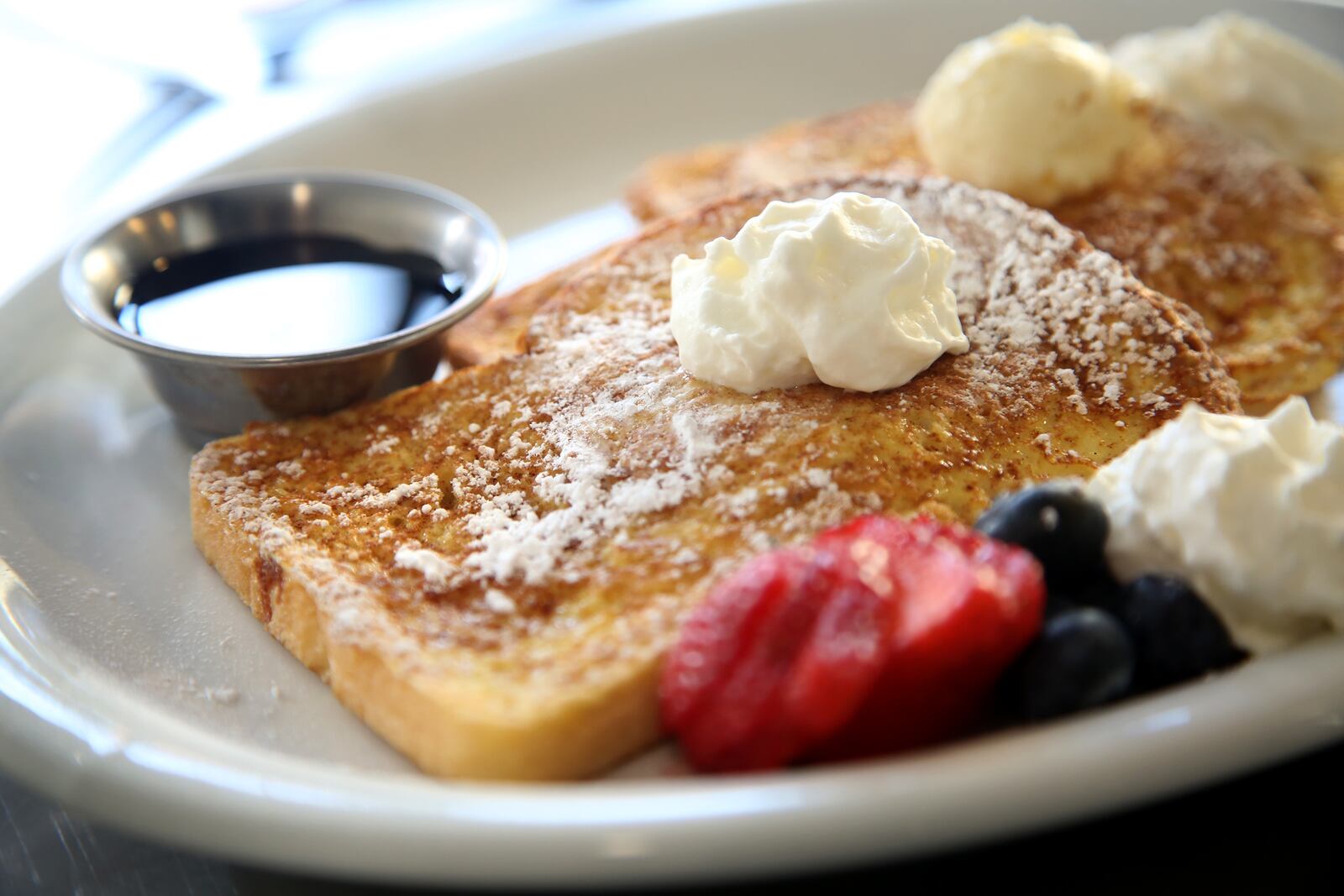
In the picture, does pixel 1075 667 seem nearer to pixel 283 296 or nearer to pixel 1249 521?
pixel 1249 521

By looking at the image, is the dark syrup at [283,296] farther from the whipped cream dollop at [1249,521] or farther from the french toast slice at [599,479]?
the whipped cream dollop at [1249,521]

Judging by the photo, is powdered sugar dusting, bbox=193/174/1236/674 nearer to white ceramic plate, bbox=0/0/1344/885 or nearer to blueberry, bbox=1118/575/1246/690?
white ceramic plate, bbox=0/0/1344/885

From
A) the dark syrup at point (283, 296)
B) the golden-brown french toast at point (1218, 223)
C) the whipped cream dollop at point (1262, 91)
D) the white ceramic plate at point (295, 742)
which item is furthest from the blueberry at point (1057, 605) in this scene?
the whipped cream dollop at point (1262, 91)

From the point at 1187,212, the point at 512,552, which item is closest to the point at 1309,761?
the point at 512,552

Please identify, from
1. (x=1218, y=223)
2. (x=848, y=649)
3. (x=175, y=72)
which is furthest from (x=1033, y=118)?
(x=175, y=72)

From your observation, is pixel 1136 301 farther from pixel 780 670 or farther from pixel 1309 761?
pixel 780 670

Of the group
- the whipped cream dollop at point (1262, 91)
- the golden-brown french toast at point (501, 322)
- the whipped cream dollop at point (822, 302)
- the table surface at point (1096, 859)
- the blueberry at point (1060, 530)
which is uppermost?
the whipped cream dollop at point (822, 302)
